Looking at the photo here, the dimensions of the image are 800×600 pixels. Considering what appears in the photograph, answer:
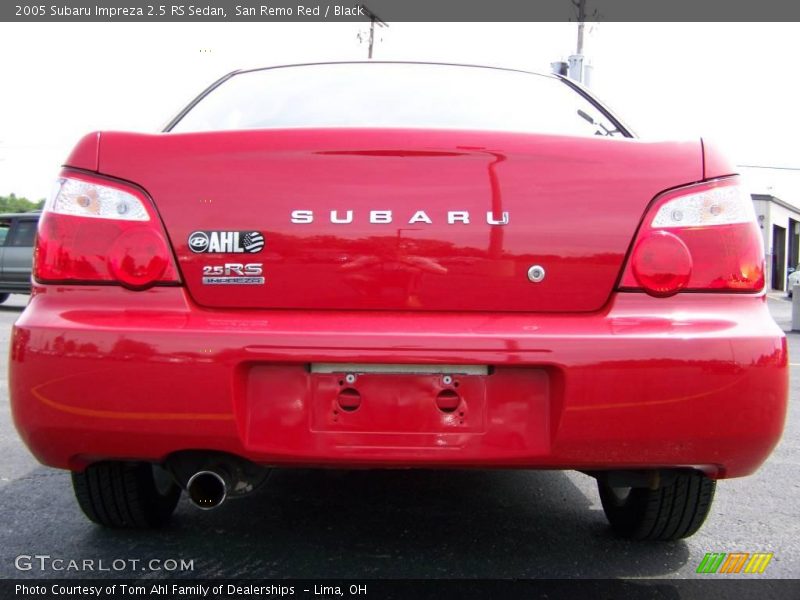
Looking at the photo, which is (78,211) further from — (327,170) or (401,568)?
(401,568)

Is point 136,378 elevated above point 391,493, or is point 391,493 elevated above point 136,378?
point 136,378

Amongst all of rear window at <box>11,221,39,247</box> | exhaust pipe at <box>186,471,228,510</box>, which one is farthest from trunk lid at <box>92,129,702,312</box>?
rear window at <box>11,221,39,247</box>

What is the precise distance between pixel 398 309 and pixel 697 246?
2.44ft

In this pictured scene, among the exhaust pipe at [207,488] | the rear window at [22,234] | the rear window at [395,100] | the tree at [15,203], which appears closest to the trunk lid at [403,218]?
the rear window at [395,100]

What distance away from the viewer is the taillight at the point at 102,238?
175 cm

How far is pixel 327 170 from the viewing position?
1769mm

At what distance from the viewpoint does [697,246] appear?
69.7 inches

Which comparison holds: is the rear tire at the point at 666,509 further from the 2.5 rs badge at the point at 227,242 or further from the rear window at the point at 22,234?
the rear window at the point at 22,234

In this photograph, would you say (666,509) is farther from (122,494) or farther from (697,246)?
(122,494)

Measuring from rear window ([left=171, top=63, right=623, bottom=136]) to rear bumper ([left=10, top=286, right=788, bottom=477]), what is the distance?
0.66 metres

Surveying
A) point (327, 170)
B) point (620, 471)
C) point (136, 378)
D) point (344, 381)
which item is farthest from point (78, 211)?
point (620, 471)

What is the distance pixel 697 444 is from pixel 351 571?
100cm
